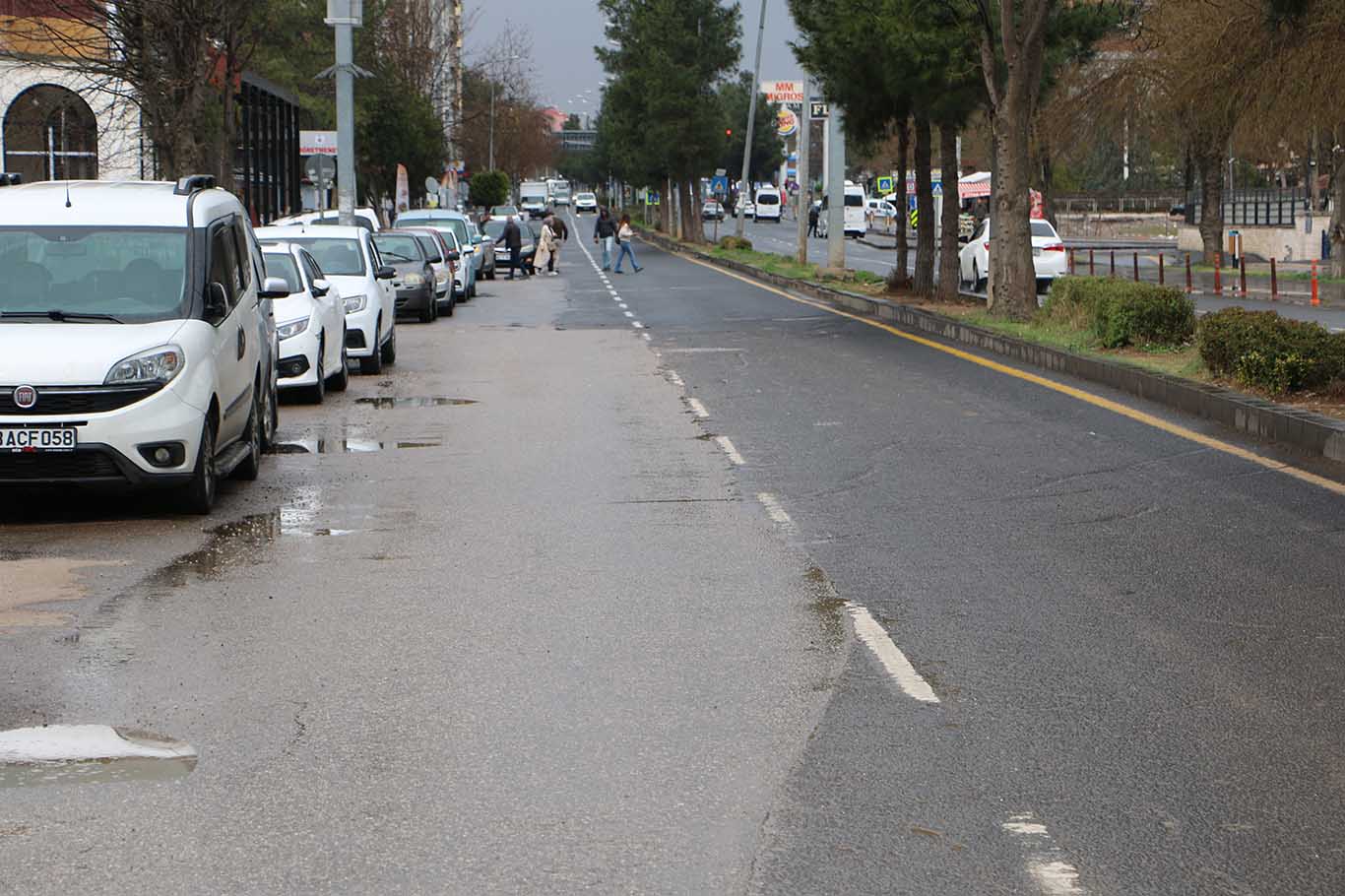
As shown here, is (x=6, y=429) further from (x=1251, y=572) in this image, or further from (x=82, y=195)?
(x=1251, y=572)

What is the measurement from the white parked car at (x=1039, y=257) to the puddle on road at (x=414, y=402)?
21.9 metres

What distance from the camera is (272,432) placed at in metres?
14.6

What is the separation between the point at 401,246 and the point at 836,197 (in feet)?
49.8

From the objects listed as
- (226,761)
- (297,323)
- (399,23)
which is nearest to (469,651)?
(226,761)

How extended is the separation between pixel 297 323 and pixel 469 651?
10.6 m

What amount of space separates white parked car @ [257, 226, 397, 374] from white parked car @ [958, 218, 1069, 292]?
18.6m

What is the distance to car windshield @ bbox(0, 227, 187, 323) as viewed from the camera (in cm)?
1163

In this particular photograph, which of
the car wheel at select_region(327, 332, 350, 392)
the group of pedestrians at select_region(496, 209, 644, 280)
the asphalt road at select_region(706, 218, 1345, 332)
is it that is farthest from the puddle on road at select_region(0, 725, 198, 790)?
the group of pedestrians at select_region(496, 209, 644, 280)

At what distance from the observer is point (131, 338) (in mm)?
11008

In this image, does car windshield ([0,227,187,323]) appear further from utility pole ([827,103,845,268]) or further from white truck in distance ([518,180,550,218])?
white truck in distance ([518,180,550,218])

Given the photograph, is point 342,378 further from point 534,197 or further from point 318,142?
point 534,197

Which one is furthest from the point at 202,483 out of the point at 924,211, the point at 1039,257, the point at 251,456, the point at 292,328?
the point at 1039,257

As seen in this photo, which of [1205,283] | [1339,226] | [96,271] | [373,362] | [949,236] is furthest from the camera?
[1205,283]

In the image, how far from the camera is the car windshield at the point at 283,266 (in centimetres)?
1836
